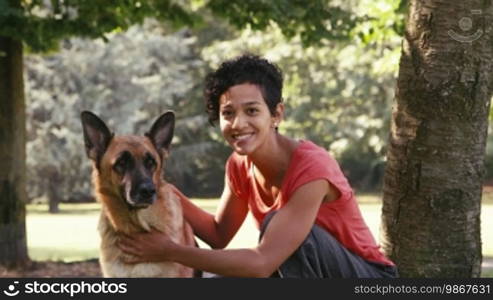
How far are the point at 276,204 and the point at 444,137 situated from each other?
1328mm

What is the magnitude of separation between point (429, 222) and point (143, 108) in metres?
30.0

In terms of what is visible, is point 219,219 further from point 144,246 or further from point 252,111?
point 252,111

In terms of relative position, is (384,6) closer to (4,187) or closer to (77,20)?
(77,20)

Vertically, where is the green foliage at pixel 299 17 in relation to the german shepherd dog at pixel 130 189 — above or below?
above

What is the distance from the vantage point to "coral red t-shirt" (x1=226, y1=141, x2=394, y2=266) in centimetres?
438

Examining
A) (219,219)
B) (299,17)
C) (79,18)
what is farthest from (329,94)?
(219,219)

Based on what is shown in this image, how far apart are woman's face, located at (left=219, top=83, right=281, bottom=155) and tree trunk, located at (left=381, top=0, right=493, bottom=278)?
1.31m

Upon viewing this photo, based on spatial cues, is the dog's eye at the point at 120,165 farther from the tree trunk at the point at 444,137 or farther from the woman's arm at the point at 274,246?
the tree trunk at the point at 444,137

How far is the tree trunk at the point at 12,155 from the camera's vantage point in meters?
10.8

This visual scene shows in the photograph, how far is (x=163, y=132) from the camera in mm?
4875

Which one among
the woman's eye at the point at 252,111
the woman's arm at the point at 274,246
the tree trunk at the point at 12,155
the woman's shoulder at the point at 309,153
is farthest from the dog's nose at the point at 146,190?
the tree trunk at the point at 12,155

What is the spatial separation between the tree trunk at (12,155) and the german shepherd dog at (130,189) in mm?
6312

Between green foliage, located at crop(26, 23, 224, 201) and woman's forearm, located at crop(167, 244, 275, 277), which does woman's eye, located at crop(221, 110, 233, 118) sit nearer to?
woman's forearm, located at crop(167, 244, 275, 277)

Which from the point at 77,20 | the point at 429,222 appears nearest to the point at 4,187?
the point at 77,20
